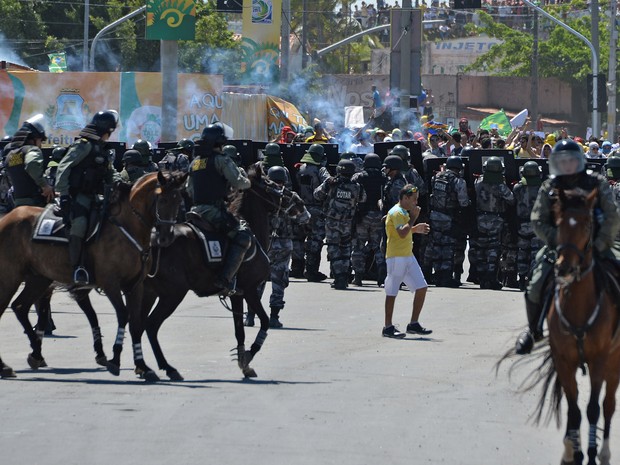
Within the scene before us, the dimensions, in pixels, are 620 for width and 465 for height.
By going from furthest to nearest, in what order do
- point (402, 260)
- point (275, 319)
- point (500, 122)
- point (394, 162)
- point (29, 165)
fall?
1. point (500, 122)
2. point (394, 162)
3. point (275, 319)
4. point (402, 260)
5. point (29, 165)

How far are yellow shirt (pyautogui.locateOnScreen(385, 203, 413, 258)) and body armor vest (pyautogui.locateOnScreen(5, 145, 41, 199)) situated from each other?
401 centimetres

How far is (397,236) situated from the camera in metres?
16.9

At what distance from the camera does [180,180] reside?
1328 cm

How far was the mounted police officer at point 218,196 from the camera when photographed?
14.0 metres

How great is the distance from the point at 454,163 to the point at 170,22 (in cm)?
1318

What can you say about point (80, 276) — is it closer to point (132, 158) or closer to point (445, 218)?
point (132, 158)

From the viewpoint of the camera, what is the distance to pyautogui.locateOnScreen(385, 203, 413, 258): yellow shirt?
16.8 meters

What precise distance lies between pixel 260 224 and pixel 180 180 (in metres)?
1.82

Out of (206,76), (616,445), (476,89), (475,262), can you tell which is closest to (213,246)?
(616,445)

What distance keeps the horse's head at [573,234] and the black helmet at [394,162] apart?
11943mm

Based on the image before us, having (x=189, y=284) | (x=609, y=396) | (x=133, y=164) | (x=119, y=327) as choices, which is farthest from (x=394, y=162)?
(x=609, y=396)

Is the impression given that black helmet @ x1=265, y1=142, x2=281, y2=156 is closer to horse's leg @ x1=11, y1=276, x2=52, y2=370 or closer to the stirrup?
horse's leg @ x1=11, y1=276, x2=52, y2=370

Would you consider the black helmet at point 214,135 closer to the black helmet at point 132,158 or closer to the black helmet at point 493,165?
the black helmet at point 132,158

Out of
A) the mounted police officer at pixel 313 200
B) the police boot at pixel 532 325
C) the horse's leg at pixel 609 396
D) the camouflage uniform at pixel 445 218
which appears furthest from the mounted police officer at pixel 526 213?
the horse's leg at pixel 609 396
